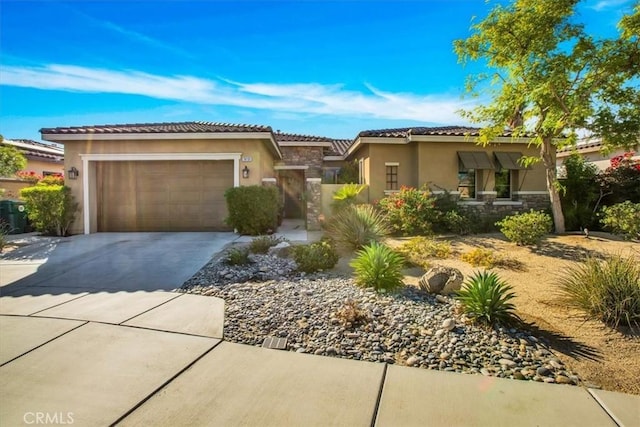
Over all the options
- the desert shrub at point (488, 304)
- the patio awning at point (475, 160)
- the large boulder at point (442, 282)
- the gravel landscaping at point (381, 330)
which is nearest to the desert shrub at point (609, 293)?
the desert shrub at point (488, 304)

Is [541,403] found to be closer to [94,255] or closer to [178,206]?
[94,255]

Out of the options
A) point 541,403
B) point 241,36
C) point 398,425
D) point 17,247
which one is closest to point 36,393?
point 398,425

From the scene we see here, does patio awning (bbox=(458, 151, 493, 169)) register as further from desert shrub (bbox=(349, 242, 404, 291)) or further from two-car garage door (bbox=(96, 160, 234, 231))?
desert shrub (bbox=(349, 242, 404, 291))

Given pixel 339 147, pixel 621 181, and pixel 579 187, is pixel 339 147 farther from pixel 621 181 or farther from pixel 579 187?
pixel 621 181

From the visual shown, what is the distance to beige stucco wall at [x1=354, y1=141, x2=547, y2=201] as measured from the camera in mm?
15062

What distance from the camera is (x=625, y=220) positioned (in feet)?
30.9

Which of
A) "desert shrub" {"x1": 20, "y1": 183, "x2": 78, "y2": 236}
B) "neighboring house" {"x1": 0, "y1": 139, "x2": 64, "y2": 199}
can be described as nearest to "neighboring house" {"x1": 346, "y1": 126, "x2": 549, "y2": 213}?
"desert shrub" {"x1": 20, "y1": 183, "x2": 78, "y2": 236}

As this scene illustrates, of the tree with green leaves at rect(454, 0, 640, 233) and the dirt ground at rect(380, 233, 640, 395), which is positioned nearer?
the dirt ground at rect(380, 233, 640, 395)

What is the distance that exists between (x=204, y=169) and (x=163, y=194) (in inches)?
73.4

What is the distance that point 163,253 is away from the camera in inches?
364

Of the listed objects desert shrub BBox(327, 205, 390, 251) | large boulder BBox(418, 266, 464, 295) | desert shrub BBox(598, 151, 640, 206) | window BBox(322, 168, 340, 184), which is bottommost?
large boulder BBox(418, 266, 464, 295)

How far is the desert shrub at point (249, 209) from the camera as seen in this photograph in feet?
40.2

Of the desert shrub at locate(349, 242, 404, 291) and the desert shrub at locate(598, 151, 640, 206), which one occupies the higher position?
the desert shrub at locate(598, 151, 640, 206)

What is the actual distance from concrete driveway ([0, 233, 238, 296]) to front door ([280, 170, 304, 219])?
337 inches
